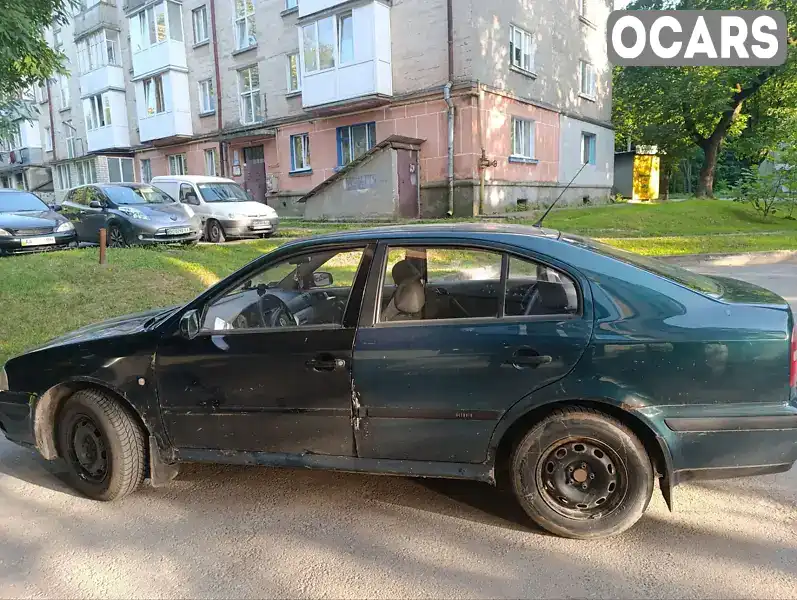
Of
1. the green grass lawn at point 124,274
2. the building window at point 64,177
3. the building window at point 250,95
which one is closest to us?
the green grass lawn at point 124,274

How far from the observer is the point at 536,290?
312cm

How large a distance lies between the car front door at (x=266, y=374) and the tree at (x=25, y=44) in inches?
250

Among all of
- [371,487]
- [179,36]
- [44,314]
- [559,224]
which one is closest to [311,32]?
[179,36]

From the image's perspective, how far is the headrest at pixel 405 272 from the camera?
3.34 metres

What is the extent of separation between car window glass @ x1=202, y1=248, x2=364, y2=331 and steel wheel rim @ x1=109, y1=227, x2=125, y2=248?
31.7 feet

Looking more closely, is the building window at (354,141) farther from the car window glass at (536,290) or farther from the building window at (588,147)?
the car window glass at (536,290)

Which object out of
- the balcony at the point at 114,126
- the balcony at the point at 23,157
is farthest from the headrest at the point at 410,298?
the balcony at the point at 23,157

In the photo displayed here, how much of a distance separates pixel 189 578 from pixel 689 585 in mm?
2220

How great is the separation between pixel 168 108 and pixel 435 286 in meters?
26.0

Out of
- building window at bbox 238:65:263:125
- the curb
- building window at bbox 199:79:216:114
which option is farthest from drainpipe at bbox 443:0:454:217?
building window at bbox 199:79:216:114

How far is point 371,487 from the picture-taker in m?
3.55

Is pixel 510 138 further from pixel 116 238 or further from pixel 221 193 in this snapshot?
pixel 116 238

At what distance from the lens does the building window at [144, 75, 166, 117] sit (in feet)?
86.6

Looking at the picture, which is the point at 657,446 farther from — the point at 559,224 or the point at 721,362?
the point at 559,224
